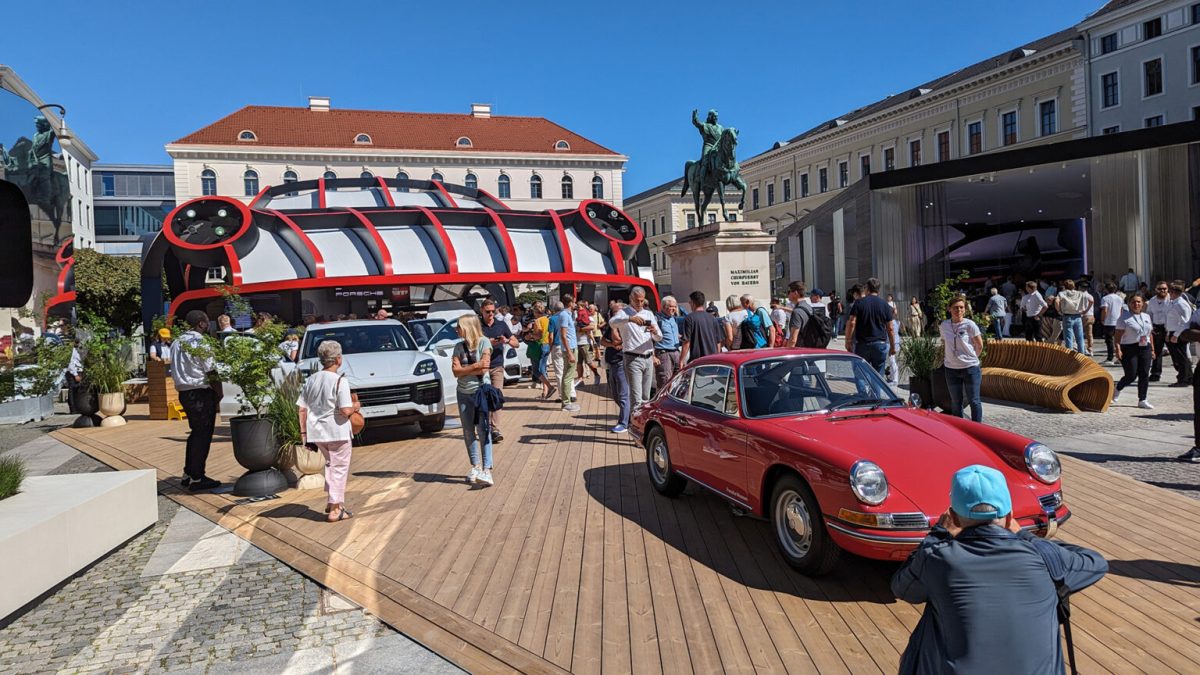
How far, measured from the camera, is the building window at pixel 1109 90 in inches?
1775

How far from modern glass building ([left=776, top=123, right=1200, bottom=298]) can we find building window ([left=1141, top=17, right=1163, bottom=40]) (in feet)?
62.8

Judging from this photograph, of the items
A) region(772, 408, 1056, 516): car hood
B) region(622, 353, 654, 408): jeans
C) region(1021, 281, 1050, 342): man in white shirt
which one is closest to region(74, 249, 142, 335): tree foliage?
region(622, 353, 654, 408): jeans

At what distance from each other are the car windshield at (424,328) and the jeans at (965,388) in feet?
33.8

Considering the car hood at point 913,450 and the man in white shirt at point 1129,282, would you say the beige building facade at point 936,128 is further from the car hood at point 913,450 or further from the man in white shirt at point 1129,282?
the car hood at point 913,450

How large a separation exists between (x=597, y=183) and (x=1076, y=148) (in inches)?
2142

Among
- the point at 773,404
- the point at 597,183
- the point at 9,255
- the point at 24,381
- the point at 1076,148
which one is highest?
the point at 597,183

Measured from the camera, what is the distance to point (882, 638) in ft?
13.0

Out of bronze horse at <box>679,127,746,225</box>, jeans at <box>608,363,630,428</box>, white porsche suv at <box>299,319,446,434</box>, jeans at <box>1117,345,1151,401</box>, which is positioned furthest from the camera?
bronze horse at <box>679,127,746,225</box>

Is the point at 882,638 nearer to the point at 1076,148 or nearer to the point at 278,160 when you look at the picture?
the point at 1076,148

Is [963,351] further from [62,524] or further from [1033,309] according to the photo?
[1033,309]

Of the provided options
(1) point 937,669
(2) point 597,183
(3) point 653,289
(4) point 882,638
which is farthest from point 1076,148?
(2) point 597,183

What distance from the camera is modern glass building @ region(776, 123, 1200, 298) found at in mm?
22594

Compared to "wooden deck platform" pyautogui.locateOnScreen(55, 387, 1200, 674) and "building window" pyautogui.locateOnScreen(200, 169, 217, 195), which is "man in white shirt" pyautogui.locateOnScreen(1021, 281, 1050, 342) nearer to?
"wooden deck platform" pyautogui.locateOnScreen(55, 387, 1200, 674)

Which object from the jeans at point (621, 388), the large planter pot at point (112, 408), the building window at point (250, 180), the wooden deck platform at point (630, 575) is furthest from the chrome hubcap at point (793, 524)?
the building window at point (250, 180)
